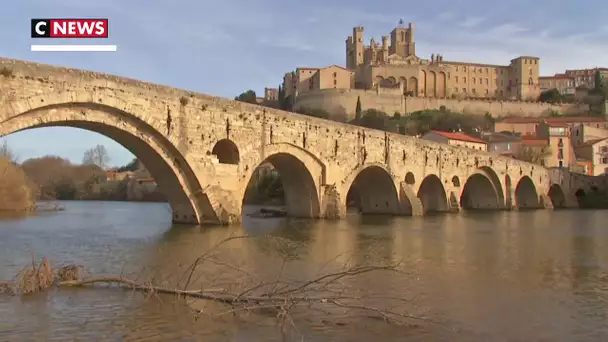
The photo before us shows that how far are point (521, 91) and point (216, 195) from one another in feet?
323

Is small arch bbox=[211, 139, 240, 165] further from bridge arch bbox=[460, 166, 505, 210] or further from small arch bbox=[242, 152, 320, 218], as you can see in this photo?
bridge arch bbox=[460, 166, 505, 210]

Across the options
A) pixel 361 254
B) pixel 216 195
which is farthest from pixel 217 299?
pixel 216 195

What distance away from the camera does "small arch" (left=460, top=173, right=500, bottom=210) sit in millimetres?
46981

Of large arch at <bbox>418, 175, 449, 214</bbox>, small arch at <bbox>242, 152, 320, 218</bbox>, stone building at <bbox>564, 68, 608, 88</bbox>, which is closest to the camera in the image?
small arch at <bbox>242, 152, 320, 218</bbox>

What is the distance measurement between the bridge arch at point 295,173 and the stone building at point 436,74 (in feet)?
233

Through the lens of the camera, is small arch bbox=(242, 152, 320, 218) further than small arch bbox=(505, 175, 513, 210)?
No

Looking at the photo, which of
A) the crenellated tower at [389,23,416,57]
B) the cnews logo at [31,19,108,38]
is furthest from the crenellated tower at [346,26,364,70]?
the cnews logo at [31,19,108,38]

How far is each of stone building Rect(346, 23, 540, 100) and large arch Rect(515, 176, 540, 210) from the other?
1851 inches

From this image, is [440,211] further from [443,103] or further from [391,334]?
[443,103]

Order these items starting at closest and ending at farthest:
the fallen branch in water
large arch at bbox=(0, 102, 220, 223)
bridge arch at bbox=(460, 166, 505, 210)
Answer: the fallen branch in water → large arch at bbox=(0, 102, 220, 223) → bridge arch at bbox=(460, 166, 505, 210)

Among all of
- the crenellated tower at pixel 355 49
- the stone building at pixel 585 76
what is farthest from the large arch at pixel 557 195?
the stone building at pixel 585 76

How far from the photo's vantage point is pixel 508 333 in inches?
306

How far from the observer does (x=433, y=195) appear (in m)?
41.6

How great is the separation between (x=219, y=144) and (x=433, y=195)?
21.3 metres
